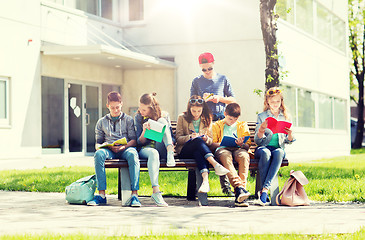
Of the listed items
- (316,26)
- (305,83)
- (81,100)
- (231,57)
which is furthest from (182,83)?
(316,26)

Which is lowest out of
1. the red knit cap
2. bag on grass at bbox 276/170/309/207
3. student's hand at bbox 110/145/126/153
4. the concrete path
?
the concrete path

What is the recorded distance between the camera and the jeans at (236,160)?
782 centimetres

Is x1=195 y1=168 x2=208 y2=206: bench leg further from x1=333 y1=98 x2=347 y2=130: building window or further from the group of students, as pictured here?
x1=333 y1=98 x2=347 y2=130: building window

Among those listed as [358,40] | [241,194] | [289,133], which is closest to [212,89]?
[289,133]

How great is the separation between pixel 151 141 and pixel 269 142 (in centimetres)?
151

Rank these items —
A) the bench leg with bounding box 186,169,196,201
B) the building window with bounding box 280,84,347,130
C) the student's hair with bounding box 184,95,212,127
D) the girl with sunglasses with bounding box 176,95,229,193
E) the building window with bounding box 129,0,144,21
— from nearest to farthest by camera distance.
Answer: the girl with sunglasses with bounding box 176,95,229,193, the student's hair with bounding box 184,95,212,127, the bench leg with bounding box 186,169,196,201, the building window with bounding box 129,0,144,21, the building window with bounding box 280,84,347,130

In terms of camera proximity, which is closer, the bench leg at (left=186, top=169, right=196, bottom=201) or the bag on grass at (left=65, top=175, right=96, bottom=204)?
the bag on grass at (left=65, top=175, right=96, bottom=204)

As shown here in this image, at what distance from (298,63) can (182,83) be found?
4.98 meters

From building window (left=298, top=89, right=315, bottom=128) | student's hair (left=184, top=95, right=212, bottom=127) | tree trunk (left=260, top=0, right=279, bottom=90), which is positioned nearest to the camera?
student's hair (left=184, top=95, right=212, bottom=127)

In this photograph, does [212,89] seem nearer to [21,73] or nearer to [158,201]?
[158,201]

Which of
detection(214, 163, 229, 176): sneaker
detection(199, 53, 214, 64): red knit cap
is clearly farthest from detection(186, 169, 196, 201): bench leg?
detection(199, 53, 214, 64): red knit cap

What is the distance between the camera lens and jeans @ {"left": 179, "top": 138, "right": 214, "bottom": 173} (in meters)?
7.91

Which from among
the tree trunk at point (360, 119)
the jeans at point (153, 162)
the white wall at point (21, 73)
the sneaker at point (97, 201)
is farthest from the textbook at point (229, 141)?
the tree trunk at point (360, 119)

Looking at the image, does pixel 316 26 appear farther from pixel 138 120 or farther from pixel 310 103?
pixel 138 120
